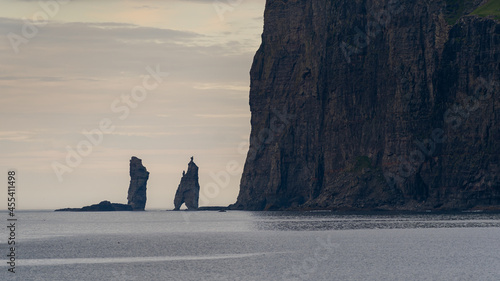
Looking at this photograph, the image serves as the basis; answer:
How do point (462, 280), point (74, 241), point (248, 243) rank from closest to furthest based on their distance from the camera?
point (462, 280), point (248, 243), point (74, 241)

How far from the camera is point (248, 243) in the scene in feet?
480

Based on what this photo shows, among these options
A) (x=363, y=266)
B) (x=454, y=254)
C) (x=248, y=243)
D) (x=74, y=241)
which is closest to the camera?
(x=363, y=266)

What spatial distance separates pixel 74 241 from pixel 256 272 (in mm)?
72995

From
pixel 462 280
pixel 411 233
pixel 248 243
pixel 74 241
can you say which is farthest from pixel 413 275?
pixel 74 241

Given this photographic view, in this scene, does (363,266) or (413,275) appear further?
(363,266)

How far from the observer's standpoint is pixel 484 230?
164 metres

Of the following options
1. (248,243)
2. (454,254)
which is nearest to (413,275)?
(454,254)

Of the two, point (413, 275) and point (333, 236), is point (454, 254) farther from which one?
point (333, 236)

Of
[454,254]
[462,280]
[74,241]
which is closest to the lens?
[462,280]

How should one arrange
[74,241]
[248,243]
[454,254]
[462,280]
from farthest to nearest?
[74,241] → [248,243] → [454,254] → [462,280]

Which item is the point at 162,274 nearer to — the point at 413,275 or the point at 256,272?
the point at 256,272

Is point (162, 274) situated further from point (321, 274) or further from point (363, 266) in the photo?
point (363, 266)

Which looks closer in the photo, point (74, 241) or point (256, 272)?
point (256, 272)

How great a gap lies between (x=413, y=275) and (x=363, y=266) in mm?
10530
